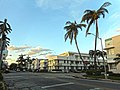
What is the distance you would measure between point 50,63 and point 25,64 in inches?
Result: 1693

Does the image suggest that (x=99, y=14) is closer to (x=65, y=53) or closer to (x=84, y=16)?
(x=84, y=16)

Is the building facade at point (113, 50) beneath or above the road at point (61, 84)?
above

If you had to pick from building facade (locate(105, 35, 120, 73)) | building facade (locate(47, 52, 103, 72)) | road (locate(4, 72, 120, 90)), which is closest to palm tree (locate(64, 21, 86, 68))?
building facade (locate(105, 35, 120, 73))

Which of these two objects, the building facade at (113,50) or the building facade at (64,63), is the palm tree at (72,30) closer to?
the building facade at (113,50)

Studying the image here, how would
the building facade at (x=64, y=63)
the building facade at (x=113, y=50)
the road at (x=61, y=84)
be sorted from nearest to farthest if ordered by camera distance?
the road at (x=61, y=84)
the building facade at (x=113, y=50)
the building facade at (x=64, y=63)

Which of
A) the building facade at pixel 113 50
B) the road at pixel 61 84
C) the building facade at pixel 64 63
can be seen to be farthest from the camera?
the building facade at pixel 64 63

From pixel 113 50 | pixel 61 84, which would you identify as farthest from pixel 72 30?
pixel 61 84

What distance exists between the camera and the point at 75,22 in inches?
2416

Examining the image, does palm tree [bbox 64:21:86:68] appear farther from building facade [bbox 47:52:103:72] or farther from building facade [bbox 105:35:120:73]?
building facade [bbox 47:52:103:72]

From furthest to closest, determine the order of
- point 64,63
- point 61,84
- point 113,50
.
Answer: point 64,63 → point 113,50 → point 61,84

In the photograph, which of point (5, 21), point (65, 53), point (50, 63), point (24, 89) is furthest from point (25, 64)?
point (24, 89)

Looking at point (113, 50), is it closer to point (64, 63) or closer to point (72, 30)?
point (72, 30)

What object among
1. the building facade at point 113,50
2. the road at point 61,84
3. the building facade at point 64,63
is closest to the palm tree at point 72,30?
the building facade at point 113,50

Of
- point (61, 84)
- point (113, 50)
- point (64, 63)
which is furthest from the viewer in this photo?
point (64, 63)
